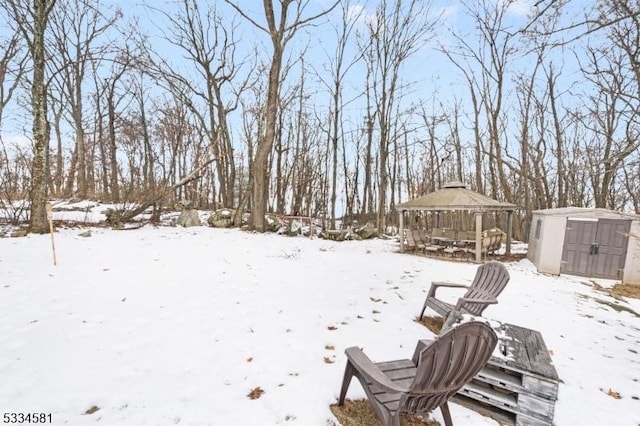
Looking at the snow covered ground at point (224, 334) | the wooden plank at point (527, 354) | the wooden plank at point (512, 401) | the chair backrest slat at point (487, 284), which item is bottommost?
the snow covered ground at point (224, 334)

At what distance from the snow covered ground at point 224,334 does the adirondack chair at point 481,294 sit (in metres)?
0.43

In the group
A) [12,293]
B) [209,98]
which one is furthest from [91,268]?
[209,98]

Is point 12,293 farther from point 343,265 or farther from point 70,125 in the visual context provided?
point 70,125

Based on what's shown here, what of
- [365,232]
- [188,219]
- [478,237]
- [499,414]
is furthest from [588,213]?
[188,219]

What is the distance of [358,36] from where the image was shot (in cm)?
1619

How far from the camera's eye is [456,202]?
9.26 m

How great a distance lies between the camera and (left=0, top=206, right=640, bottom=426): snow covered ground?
221cm

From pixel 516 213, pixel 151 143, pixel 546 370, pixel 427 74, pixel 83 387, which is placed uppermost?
pixel 427 74

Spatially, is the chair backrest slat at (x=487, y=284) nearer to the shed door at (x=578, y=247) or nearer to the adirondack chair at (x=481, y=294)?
the adirondack chair at (x=481, y=294)

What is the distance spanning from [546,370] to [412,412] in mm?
1218

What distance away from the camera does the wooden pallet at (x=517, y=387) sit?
2074 millimetres

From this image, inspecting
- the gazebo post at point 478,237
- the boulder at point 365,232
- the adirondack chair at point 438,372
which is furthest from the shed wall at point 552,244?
the adirondack chair at point 438,372

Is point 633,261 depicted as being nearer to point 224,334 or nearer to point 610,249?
point 610,249

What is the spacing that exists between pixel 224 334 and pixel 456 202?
8518mm
